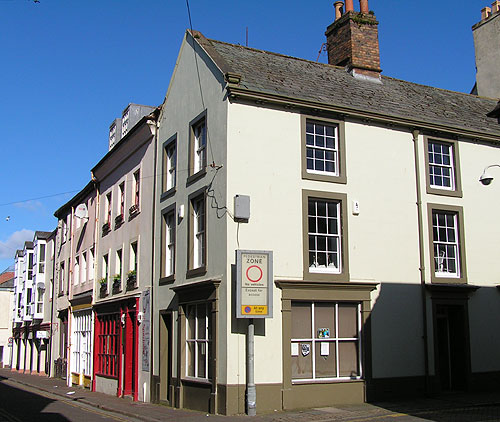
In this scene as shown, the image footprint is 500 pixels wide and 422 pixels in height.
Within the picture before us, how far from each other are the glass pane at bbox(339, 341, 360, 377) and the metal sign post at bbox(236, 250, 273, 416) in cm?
279

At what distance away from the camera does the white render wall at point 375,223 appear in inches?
627

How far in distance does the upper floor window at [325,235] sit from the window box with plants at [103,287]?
490 inches

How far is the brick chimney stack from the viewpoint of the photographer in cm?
2120

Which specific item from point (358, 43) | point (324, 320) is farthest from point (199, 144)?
point (358, 43)

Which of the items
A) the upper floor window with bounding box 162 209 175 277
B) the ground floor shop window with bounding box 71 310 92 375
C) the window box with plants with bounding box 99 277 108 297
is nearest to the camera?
the upper floor window with bounding box 162 209 175 277

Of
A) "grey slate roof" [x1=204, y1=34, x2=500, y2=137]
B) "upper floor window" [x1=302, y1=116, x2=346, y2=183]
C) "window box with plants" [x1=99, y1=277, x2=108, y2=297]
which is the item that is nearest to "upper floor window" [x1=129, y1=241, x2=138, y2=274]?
"window box with plants" [x1=99, y1=277, x2=108, y2=297]

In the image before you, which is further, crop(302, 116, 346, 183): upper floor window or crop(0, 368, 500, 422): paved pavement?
crop(302, 116, 346, 183): upper floor window

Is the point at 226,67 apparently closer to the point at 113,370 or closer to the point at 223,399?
the point at 223,399

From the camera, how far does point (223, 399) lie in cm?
1490

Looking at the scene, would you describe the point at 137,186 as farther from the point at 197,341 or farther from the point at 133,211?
the point at 197,341

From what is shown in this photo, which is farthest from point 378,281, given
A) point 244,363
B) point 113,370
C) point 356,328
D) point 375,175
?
point 113,370

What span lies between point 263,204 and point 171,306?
198 inches

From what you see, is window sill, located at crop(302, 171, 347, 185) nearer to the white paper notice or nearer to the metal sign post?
the metal sign post

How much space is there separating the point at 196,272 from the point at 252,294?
8.66 ft
